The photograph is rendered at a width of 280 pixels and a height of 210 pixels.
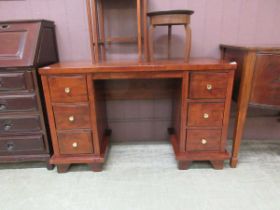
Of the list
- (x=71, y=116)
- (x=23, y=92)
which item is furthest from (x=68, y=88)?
(x=23, y=92)

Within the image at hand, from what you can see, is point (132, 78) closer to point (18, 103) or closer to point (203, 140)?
point (203, 140)

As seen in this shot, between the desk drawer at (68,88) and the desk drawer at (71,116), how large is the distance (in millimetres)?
58

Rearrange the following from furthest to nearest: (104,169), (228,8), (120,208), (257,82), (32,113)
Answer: (228,8)
(104,169)
(32,113)
(257,82)
(120,208)

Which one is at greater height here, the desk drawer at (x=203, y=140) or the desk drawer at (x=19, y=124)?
the desk drawer at (x=19, y=124)

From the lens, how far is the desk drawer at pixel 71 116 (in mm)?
1397

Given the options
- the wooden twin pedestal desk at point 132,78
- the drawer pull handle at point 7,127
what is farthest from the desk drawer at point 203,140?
the drawer pull handle at point 7,127

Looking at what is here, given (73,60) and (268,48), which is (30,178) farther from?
(268,48)

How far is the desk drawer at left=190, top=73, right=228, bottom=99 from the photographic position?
1.33m

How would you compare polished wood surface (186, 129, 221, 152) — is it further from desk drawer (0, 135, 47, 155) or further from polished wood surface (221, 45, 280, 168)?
desk drawer (0, 135, 47, 155)

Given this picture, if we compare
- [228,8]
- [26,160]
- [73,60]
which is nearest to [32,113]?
[26,160]

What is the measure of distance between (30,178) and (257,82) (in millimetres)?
1743

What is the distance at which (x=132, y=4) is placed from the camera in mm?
1661

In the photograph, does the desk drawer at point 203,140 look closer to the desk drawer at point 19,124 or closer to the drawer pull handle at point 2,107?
the desk drawer at point 19,124

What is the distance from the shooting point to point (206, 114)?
4.66ft
